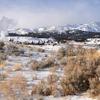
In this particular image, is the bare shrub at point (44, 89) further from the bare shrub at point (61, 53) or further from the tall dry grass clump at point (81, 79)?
the bare shrub at point (61, 53)

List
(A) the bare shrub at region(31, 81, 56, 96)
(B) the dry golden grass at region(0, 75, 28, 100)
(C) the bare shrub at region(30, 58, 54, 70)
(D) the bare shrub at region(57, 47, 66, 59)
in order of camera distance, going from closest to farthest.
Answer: (B) the dry golden grass at region(0, 75, 28, 100) → (A) the bare shrub at region(31, 81, 56, 96) → (C) the bare shrub at region(30, 58, 54, 70) → (D) the bare shrub at region(57, 47, 66, 59)

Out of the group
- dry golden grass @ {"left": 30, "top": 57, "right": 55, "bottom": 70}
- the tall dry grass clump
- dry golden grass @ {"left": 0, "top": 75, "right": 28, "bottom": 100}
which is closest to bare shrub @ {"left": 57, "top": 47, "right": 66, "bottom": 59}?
dry golden grass @ {"left": 30, "top": 57, "right": 55, "bottom": 70}

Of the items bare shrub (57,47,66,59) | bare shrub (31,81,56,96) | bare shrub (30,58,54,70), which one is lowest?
bare shrub (31,81,56,96)

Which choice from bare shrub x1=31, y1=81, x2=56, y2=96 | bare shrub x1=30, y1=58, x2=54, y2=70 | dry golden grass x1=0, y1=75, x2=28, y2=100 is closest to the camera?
dry golden grass x1=0, y1=75, x2=28, y2=100

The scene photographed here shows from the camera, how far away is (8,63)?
14.8 m

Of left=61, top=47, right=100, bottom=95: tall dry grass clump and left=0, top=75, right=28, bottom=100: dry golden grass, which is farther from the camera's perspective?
left=61, top=47, right=100, bottom=95: tall dry grass clump

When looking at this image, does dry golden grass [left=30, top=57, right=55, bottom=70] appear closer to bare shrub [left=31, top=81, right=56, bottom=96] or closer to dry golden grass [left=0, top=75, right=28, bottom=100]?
dry golden grass [left=0, top=75, right=28, bottom=100]

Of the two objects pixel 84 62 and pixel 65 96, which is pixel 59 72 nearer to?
pixel 84 62

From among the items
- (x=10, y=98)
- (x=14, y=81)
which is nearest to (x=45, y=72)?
(x=14, y=81)

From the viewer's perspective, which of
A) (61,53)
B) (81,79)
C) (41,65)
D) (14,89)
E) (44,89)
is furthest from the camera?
(61,53)

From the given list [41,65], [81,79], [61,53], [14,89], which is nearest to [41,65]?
[41,65]

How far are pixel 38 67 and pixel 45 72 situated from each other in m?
0.75

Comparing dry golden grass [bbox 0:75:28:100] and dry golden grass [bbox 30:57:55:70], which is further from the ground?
dry golden grass [bbox 30:57:55:70]

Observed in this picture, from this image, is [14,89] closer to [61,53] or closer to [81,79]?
[81,79]
